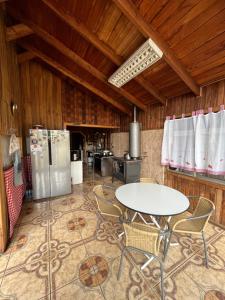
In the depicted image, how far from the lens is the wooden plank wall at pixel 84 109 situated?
4.09 meters

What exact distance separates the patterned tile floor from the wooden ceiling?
2483 millimetres

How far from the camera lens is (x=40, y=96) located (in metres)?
3.72

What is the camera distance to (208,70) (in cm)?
195

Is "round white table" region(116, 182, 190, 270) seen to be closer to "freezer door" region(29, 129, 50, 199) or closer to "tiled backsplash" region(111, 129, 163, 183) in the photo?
"tiled backsplash" region(111, 129, 163, 183)

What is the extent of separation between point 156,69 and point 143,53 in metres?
0.60

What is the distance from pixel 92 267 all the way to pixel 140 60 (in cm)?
272

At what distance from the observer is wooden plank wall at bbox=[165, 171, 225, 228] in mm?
2191

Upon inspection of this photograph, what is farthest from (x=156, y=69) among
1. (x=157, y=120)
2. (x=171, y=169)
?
(x=171, y=169)

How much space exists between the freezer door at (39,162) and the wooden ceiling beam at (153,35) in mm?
2531

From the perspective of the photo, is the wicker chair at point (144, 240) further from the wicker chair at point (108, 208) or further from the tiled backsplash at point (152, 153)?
the tiled backsplash at point (152, 153)

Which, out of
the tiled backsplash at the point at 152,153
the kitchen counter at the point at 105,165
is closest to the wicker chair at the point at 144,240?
the tiled backsplash at the point at 152,153

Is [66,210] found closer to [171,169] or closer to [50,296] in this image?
[50,296]

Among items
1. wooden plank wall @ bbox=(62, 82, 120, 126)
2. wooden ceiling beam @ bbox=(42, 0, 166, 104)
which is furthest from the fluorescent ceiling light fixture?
wooden plank wall @ bbox=(62, 82, 120, 126)

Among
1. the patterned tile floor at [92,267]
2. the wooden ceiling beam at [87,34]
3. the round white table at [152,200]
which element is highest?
the wooden ceiling beam at [87,34]
